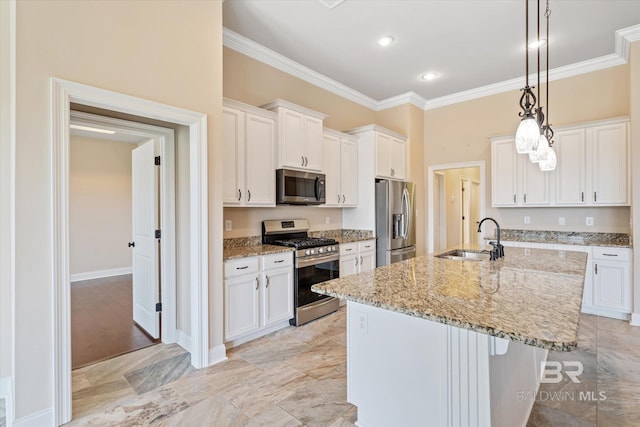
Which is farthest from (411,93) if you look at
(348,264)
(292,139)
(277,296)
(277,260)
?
(277,296)

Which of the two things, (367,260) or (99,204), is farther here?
(99,204)

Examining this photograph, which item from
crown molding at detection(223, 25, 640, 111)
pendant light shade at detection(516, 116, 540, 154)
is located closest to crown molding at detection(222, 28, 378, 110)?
crown molding at detection(223, 25, 640, 111)

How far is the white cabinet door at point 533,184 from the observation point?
4.30 m

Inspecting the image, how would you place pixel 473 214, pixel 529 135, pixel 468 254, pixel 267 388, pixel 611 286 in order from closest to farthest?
pixel 529 135 → pixel 267 388 → pixel 468 254 → pixel 611 286 → pixel 473 214

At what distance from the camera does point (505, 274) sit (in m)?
1.96

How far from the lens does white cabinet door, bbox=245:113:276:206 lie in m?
3.38

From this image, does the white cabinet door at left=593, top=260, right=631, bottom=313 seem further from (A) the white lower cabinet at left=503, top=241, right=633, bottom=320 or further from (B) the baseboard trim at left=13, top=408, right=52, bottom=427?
(B) the baseboard trim at left=13, top=408, right=52, bottom=427

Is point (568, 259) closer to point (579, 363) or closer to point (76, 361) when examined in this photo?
point (579, 363)

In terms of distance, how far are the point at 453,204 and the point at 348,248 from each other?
12.9 feet

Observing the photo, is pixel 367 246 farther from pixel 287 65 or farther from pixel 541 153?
pixel 287 65

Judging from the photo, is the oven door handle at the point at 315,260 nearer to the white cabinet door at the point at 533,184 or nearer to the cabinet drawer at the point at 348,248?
the cabinet drawer at the point at 348,248

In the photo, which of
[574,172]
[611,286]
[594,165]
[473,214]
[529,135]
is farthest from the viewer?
[473,214]

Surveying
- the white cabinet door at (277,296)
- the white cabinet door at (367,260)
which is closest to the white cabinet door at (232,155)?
the white cabinet door at (277,296)

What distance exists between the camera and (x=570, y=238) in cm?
434
